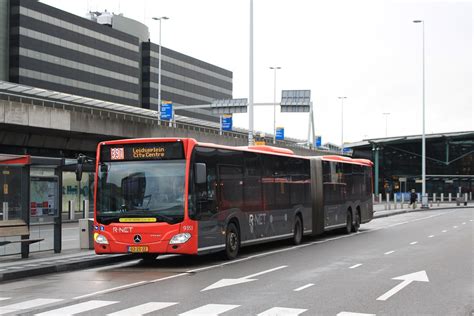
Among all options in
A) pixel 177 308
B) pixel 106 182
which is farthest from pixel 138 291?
pixel 106 182

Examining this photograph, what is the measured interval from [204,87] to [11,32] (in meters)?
60.0

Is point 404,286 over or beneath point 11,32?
beneath

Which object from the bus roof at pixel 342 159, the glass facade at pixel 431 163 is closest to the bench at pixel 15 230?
the bus roof at pixel 342 159

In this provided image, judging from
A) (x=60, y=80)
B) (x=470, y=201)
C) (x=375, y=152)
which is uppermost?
(x=60, y=80)

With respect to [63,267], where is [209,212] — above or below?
above

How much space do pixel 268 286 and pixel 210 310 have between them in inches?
101

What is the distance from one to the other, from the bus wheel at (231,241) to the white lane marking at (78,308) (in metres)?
6.48

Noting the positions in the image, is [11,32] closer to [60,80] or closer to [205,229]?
[60,80]

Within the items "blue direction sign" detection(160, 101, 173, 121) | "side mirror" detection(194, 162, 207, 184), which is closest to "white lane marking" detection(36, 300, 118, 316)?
"side mirror" detection(194, 162, 207, 184)

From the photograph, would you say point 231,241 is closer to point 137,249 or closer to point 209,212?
point 209,212

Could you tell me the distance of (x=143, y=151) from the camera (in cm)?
1540

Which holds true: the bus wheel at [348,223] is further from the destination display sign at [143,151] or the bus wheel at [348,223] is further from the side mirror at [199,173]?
the destination display sign at [143,151]

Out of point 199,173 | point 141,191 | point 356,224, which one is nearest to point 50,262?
point 141,191

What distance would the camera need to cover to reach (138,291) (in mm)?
11195
